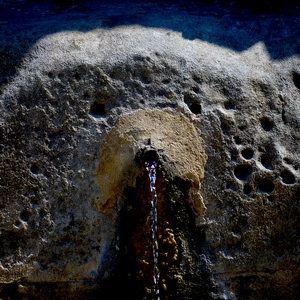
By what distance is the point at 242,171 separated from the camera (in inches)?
95.1

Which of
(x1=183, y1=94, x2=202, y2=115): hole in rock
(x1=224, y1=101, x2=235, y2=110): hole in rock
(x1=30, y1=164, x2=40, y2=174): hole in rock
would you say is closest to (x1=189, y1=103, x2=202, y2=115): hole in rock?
(x1=183, y1=94, x2=202, y2=115): hole in rock

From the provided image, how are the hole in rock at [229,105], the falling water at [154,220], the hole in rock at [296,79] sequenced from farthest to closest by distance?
Answer: the hole in rock at [296,79] → the hole in rock at [229,105] → the falling water at [154,220]

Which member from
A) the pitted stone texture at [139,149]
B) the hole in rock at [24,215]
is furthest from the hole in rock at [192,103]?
the hole in rock at [24,215]

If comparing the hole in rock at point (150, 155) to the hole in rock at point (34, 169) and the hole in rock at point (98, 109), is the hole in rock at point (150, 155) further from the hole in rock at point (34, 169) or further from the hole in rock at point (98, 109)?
the hole in rock at point (34, 169)

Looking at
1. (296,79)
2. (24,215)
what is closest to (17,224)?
(24,215)

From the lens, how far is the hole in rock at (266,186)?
240 centimetres

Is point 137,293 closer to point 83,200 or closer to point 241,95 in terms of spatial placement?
point 83,200

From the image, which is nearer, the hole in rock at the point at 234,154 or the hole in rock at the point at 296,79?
the hole in rock at the point at 234,154

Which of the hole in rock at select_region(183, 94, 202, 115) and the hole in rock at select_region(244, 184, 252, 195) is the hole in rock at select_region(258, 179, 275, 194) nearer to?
the hole in rock at select_region(244, 184, 252, 195)

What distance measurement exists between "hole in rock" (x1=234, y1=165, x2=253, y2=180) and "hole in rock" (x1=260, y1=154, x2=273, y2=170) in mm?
71

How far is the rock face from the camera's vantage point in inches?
90.5

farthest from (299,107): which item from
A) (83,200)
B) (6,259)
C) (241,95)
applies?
(6,259)

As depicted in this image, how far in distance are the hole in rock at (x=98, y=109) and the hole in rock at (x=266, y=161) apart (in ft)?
2.28

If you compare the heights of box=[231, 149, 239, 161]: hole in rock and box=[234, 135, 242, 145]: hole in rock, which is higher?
box=[234, 135, 242, 145]: hole in rock
